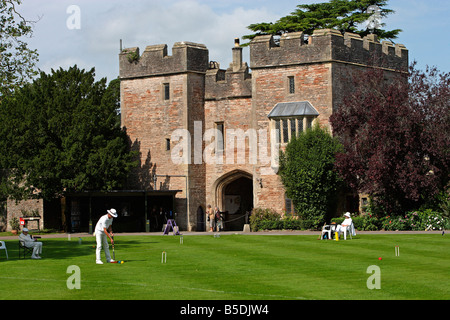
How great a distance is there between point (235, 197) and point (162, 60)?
830 centimetres

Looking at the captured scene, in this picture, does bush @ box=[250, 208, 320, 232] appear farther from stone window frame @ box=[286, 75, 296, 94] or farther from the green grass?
the green grass

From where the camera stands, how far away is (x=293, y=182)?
117ft

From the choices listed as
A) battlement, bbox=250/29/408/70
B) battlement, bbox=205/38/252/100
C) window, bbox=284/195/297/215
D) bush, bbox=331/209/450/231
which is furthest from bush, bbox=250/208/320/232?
battlement, bbox=250/29/408/70

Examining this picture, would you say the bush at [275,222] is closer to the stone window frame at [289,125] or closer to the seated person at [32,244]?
the stone window frame at [289,125]

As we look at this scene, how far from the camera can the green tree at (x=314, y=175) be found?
3491cm

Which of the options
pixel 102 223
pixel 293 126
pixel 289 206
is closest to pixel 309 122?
pixel 293 126

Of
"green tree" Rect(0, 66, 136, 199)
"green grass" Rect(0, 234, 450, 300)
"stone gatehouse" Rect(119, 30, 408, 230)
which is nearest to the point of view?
"green grass" Rect(0, 234, 450, 300)

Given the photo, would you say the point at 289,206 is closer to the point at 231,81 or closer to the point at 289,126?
the point at 289,126

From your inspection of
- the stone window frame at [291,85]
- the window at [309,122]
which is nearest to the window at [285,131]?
the window at [309,122]

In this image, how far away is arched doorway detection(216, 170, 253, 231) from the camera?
131ft

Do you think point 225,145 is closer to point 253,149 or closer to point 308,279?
point 253,149

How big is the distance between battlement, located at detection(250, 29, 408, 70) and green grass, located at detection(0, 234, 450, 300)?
13.7 metres

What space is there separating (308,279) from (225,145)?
24543 millimetres
